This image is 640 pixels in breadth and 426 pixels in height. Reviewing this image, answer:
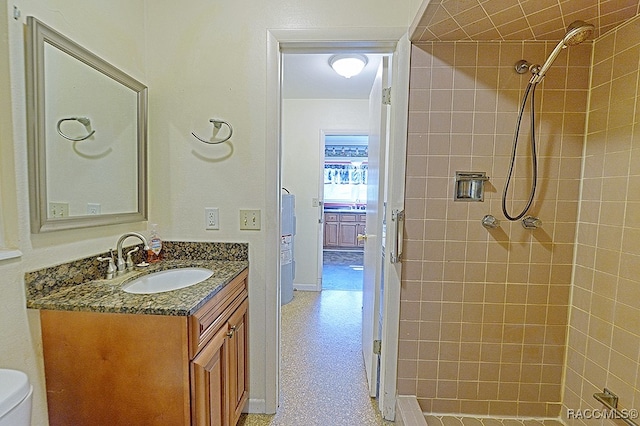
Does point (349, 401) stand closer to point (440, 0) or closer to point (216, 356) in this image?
point (216, 356)

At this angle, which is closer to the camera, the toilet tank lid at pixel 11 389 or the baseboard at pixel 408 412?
the toilet tank lid at pixel 11 389

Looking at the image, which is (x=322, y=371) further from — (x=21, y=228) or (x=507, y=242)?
(x=21, y=228)

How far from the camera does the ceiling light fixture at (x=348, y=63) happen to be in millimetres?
2285

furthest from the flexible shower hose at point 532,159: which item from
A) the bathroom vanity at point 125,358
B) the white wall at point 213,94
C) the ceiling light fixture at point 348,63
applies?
the bathroom vanity at point 125,358

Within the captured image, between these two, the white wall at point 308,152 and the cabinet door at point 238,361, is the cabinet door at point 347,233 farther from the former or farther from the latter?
the cabinet door at point 238,361

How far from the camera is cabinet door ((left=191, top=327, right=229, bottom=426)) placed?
1057 millimetres

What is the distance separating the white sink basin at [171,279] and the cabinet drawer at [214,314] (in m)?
0.16

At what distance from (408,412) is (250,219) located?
133cm

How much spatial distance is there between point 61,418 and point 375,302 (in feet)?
4.84

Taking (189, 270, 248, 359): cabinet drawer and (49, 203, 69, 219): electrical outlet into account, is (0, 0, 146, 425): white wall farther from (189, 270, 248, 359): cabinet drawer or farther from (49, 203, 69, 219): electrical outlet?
(189, 270, 248, 359): cabinet drawer

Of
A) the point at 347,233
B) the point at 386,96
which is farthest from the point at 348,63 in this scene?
the point at 347,233

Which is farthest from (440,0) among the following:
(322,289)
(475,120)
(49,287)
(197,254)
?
(322,289)

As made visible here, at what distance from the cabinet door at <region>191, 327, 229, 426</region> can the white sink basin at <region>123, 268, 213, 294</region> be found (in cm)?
Answer: 32

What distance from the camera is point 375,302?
177cm
